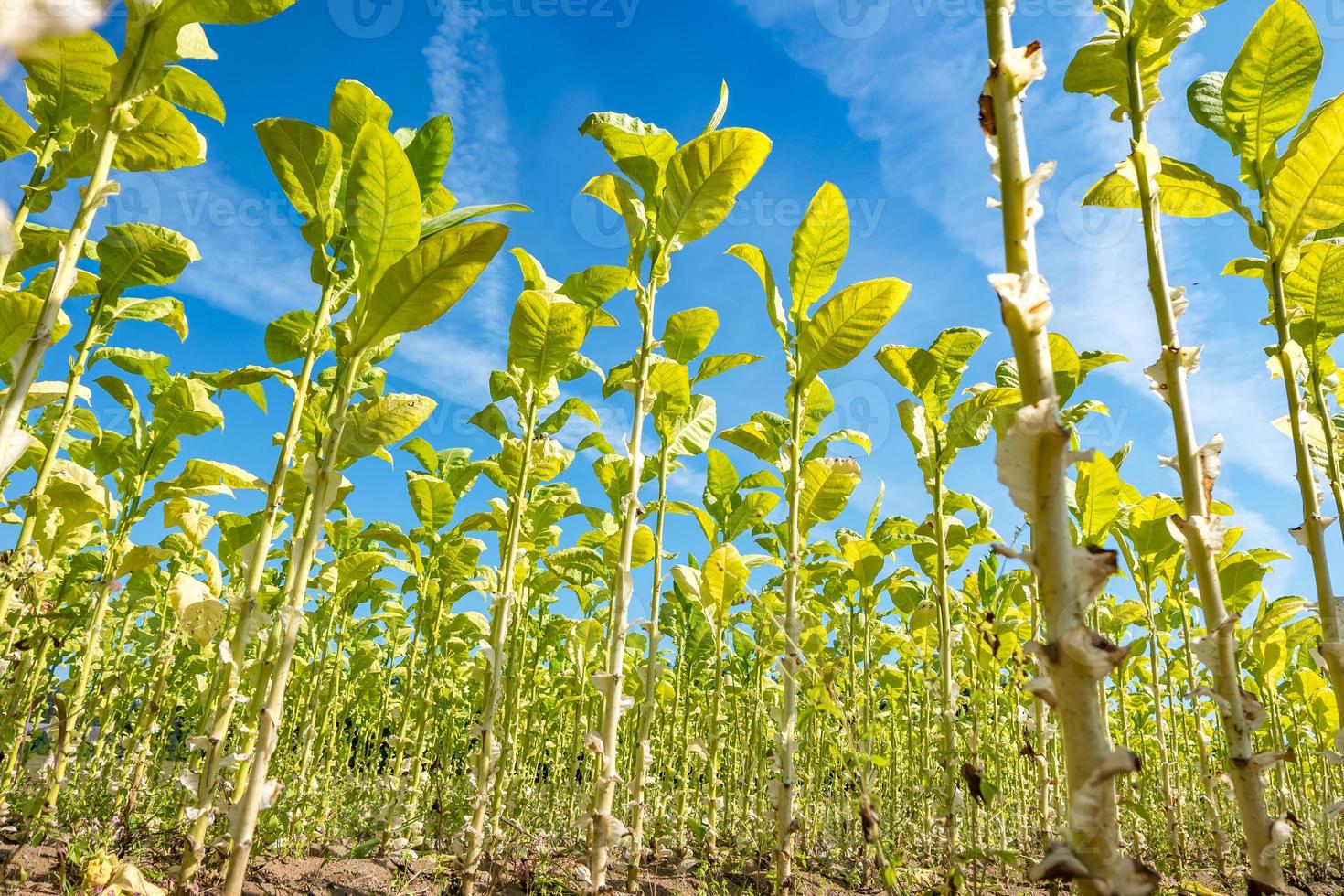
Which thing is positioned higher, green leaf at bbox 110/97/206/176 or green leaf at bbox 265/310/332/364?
green leaf at bbox 110/97/206/176

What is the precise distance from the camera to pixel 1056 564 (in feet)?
4.29

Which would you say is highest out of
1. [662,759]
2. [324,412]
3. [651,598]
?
[324,412]

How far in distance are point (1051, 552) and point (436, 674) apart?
9964mm

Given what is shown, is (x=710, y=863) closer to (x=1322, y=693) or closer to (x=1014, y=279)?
(x=1014, y=279)

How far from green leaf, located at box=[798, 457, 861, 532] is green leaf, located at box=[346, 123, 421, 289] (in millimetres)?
3127

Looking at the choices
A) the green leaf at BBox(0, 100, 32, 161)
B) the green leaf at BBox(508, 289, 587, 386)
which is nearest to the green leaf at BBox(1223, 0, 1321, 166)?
the green leaf at BBox(508, 289, 587, 386)

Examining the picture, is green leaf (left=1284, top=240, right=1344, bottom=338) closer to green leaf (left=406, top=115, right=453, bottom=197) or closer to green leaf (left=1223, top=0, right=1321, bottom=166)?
green leaf (left=1223, top=0, right=1321, bottom=166)

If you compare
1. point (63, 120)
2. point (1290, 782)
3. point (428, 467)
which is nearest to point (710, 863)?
point (428, 467)

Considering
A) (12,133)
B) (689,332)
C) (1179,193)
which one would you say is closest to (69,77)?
(12,133)

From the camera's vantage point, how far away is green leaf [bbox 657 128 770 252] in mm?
3889

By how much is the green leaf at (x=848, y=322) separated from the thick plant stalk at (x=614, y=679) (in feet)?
3.35

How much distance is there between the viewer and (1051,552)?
4.33 ft

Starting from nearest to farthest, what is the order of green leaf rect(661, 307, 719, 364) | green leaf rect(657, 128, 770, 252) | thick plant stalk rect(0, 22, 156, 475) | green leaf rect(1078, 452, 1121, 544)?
thick plant stalk rect(0, 22, 156, 475) → green leaf rect(657, 128, 770, 252) → green leaf rect(1078, 452, 1121, 544) → green leaf rect(661, 307, 719, 364)

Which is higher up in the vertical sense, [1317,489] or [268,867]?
[1317,489]
